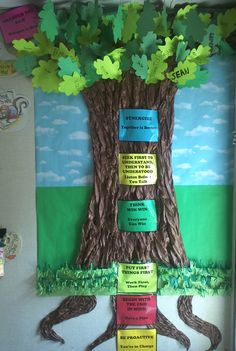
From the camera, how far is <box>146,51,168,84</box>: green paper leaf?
981 millimetres

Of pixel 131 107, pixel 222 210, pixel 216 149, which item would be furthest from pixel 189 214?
pixel 131 107

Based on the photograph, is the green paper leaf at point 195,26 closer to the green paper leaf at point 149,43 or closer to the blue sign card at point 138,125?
the green paper leaf at point 149,43

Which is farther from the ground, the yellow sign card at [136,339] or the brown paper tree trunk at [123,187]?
the brown paper tree trunk at [123,187]

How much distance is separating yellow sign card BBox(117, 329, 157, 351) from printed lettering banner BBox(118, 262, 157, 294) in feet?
0.48

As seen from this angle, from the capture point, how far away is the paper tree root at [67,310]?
108 cm

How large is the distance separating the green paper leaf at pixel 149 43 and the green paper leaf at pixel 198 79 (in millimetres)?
161

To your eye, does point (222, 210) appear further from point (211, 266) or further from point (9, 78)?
point (9, 78)

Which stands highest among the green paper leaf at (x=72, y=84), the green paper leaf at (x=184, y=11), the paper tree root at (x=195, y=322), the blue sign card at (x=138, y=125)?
the green paper leaf at (x=184, y=11)

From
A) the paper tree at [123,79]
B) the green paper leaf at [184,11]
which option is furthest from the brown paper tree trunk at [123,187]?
the green paper leaf at [184,11]

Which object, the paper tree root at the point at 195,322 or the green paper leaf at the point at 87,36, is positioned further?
the paper tree root at the point at 195,322

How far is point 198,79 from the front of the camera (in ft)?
3.35

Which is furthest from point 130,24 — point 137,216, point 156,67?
point 137,216

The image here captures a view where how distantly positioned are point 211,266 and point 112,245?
359 mm

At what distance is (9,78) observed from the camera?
3.41ft
